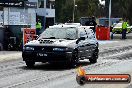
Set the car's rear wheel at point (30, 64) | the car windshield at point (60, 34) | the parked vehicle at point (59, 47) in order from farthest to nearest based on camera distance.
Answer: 1. the car windshield at point (60, 34)
2. the car's rear wheel at point (30, 64)
3. the parked vehicle at point (59, 47)

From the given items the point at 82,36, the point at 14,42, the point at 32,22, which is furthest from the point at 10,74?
the point at 32,22

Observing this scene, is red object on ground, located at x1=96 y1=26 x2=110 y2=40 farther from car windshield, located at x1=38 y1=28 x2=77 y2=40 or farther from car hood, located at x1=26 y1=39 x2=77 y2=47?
car hood, located at x1=26 y1=39 x2=77 y2=47

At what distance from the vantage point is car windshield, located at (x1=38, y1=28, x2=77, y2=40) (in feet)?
56.2

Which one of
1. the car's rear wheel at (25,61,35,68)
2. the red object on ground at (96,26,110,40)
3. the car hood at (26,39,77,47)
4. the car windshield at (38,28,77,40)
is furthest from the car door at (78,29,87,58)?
the red object on ground at (96,26,110,40)

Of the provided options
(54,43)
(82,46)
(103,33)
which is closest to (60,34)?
(82,46)

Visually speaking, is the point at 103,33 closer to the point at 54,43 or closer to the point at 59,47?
the point at 54,43

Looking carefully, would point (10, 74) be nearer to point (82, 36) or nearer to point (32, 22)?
point (82, 36)

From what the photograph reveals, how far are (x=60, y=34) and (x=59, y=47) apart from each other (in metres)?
1.36

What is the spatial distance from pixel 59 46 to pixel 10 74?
2.33 meters

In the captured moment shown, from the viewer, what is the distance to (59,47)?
629 inches

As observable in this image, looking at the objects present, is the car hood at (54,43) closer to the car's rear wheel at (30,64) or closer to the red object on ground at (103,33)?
the car's rear wheel at (30,64)

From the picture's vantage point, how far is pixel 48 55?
52.5ft

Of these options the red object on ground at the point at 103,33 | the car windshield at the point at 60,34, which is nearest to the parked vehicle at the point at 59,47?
the car windshield at the point at 60,34

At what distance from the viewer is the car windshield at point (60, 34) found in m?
17.1
